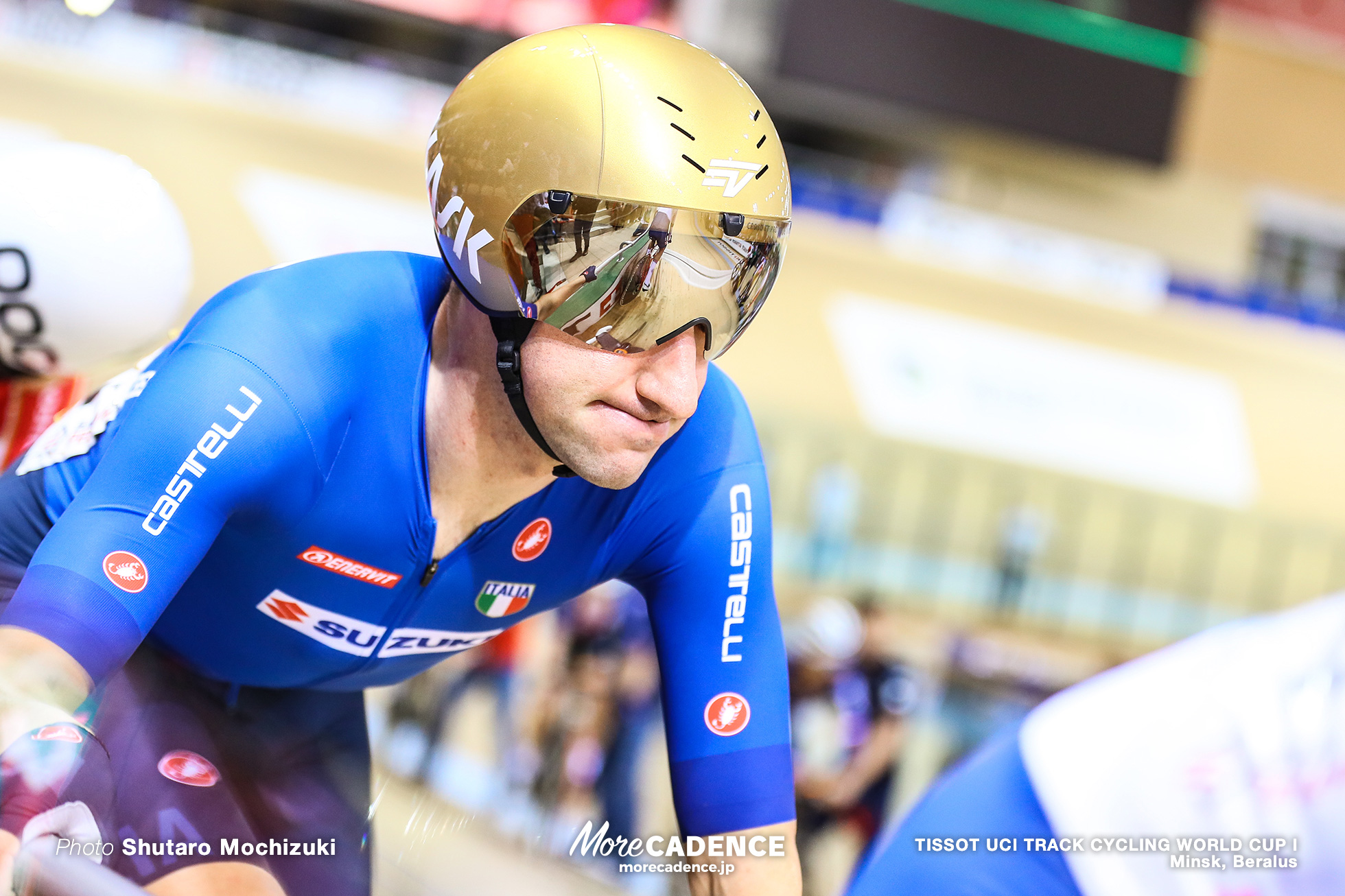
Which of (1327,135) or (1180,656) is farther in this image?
(1327,135)

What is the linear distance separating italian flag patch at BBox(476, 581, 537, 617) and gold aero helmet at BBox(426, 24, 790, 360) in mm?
264

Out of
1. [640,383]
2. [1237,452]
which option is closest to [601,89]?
[640,383]

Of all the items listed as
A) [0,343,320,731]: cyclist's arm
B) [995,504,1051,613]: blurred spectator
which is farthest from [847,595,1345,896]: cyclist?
[995,504,1051,613]: blurred spectator

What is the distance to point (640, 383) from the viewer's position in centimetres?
137

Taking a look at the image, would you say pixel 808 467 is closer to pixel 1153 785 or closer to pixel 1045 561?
pixel 1045 561

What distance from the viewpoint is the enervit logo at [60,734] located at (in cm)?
111

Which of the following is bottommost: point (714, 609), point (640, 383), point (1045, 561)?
point (1045, 561)

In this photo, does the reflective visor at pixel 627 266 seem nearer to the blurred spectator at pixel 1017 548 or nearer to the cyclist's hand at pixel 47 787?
the cyclist's hand at pixel 47 787

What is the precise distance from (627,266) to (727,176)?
5.7 inches

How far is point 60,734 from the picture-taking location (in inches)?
44.2

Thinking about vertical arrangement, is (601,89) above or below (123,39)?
above

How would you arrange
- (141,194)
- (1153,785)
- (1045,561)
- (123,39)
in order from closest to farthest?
(1153,785)
(141,194)
(123,39)
(1045,561)

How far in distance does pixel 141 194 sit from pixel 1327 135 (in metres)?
14.2

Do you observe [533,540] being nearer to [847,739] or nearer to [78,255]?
[78,255]
